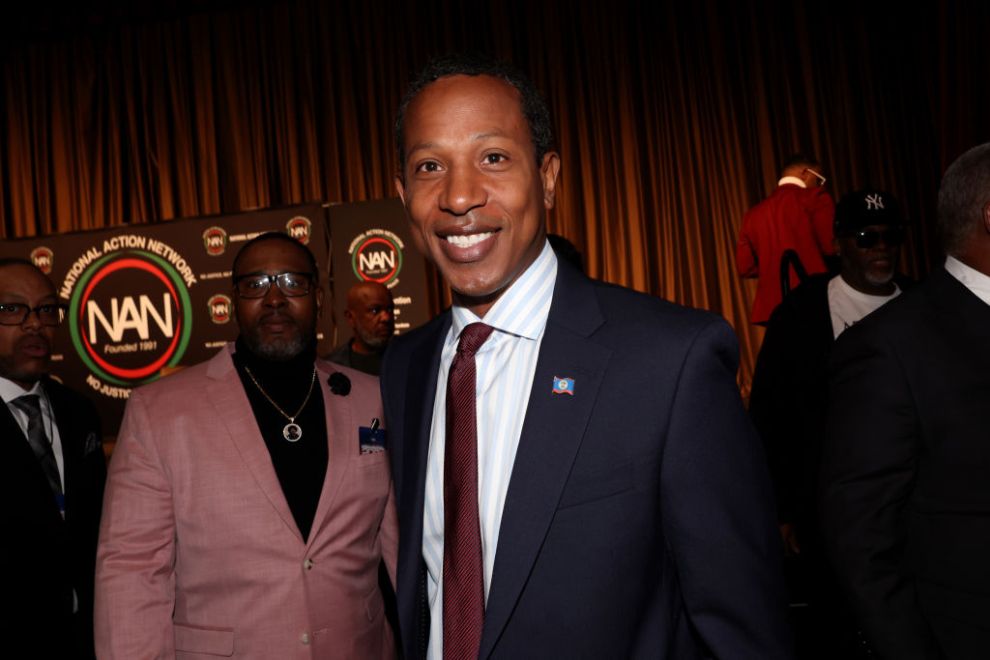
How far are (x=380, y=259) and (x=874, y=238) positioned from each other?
3799 millimetres

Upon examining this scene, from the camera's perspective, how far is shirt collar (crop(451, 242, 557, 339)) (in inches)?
52.7

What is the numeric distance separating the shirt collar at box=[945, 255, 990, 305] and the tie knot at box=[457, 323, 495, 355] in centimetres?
113

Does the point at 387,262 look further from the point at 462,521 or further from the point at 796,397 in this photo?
the point at 462,521

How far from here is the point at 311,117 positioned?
9.05 meters

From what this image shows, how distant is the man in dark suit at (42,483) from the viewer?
2.45 m

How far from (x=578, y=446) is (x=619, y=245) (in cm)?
749

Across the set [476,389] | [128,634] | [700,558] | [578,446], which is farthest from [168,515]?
[700,558]

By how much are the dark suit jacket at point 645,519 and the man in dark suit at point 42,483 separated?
1840mm

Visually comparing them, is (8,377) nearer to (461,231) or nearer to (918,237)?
(461,231)

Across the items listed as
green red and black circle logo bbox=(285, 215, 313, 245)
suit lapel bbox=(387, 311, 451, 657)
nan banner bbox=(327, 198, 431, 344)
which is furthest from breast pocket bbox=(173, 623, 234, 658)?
green red and black circle logo bbox=(285, 215, 313, 245)

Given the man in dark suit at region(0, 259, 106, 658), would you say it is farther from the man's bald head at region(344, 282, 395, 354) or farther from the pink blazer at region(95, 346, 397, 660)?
the man's bald head at region(344, 282, 395, 354)

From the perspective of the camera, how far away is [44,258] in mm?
6859

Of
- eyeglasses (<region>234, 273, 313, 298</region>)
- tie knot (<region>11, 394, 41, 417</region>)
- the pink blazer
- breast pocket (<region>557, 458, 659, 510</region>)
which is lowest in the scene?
the pink blazer

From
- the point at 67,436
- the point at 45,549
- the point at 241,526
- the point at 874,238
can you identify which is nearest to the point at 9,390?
the point at 67,436
